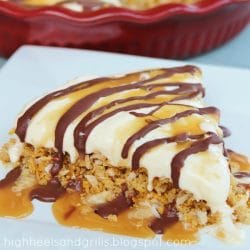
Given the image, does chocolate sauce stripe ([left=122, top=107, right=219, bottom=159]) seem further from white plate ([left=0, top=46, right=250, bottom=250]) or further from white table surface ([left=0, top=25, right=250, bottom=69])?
white table surface ([left=0, top=25, right=250, bottom=69])

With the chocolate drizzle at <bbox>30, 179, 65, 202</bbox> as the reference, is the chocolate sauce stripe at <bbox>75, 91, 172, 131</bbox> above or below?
above

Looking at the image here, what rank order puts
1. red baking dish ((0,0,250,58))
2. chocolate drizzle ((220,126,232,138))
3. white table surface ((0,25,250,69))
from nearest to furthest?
chocolate drizzle ((220,126,232,138)) → red baking dish ((0,0,250,58)) → white table surface ((0,25,250,69))

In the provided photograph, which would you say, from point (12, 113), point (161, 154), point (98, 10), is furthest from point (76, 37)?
point (161, 154)

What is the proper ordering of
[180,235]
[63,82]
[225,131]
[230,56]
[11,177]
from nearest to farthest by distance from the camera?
1. [180,235]
2. [11,177]
3. [225,131]
4. [63,82]
5. [230,56]

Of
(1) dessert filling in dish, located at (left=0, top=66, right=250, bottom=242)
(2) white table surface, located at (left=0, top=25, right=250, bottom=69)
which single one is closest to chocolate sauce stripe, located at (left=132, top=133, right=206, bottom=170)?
(1) dessert filling in dish, located at (left=0, top=66, right=250, bottom=242)

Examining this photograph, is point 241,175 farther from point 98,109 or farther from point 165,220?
point 98,109

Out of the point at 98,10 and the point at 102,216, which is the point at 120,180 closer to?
the point at 102,216

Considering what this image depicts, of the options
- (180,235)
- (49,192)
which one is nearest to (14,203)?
(49,192)
